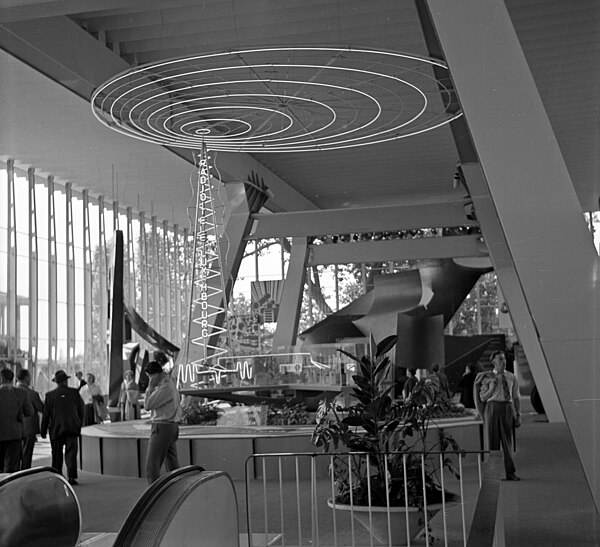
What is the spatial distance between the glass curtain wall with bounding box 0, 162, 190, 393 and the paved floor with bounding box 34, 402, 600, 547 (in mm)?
6717

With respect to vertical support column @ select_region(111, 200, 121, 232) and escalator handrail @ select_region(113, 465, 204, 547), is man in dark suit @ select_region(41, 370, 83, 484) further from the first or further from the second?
escalator handrail @ select_region(113, 465, 204, 547)

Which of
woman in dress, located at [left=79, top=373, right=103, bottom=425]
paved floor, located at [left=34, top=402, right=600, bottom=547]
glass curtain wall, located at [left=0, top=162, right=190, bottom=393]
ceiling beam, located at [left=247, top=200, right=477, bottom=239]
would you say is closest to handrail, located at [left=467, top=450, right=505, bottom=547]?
paved floor, located at [left=34, top=402, right=600, bottom=547]

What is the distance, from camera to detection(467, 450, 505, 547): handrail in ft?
14.1

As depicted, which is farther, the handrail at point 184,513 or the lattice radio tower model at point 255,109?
the lattice radio tower model at point 255,109

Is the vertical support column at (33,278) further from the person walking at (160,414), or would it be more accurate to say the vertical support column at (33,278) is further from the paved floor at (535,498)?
the person walking at (160,414)

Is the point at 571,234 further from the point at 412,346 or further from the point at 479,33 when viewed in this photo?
the point at 412,346

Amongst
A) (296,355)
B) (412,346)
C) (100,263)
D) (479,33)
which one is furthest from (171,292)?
(479,33)

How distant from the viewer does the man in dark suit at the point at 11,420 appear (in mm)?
10375

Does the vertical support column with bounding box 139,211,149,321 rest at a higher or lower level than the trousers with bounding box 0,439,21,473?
higher

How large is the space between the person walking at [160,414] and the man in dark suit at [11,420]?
212 centimetres

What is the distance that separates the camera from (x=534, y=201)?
18.0 feet

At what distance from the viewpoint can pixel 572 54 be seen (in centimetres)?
1070

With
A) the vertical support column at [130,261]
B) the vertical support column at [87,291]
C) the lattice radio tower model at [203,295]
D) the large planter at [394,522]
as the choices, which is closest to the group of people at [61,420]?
the large planter at [394,522]

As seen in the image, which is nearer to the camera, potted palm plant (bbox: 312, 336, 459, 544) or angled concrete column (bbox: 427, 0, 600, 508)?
angled concrete column (bbox: 427, 0, 600, 508)
